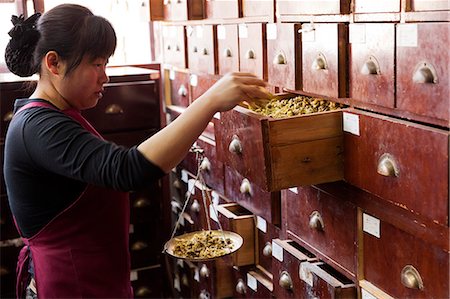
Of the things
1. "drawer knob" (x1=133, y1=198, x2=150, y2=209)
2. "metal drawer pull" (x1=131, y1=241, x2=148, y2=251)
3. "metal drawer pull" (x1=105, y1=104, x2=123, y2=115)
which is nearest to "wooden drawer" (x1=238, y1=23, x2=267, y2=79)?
"metal drawer pull" (x1=105, y1=104, x2=123, y2=115)

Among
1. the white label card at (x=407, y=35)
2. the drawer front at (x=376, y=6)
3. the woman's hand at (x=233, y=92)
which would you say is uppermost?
the drawer front at (x=376, y=6)

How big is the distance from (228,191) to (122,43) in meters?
1.53

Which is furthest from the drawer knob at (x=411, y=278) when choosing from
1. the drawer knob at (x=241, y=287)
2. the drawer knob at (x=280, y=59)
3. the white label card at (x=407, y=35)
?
the drawer knob at (x=241, y=287)

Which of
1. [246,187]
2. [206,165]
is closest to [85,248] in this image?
[246,187]

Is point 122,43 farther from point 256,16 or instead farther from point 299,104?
point 299,104

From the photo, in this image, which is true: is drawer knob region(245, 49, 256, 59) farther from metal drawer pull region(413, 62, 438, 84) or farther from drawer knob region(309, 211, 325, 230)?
metal drawer pull region(413, 62, 438, 84)

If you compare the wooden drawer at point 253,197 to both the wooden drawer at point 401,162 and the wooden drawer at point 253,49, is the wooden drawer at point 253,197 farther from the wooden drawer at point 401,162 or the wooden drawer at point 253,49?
the wooden drawer at point 401,162

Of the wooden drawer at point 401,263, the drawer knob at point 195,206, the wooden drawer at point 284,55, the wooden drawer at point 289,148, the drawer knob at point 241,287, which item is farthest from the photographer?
the drawer knob at point 195,206

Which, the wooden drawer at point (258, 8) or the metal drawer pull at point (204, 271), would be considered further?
the metal drawer pull at point (204, 271)

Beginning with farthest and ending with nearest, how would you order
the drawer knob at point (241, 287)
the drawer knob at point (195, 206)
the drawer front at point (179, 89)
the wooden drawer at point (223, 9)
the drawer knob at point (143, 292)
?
the drawer knob at point (143, 292) < the drawer front at point (179, 89) < the drawer knob at point (195, 206) < the drawer knob at point (241, 287) < the wooden drawer at point (223, 9)

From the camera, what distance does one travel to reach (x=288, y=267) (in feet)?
7.04

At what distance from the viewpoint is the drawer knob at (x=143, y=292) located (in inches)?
139

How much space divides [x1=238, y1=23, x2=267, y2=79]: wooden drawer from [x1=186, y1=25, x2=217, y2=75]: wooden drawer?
32 centimetres

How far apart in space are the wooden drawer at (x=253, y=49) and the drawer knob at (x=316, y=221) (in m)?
0.55
